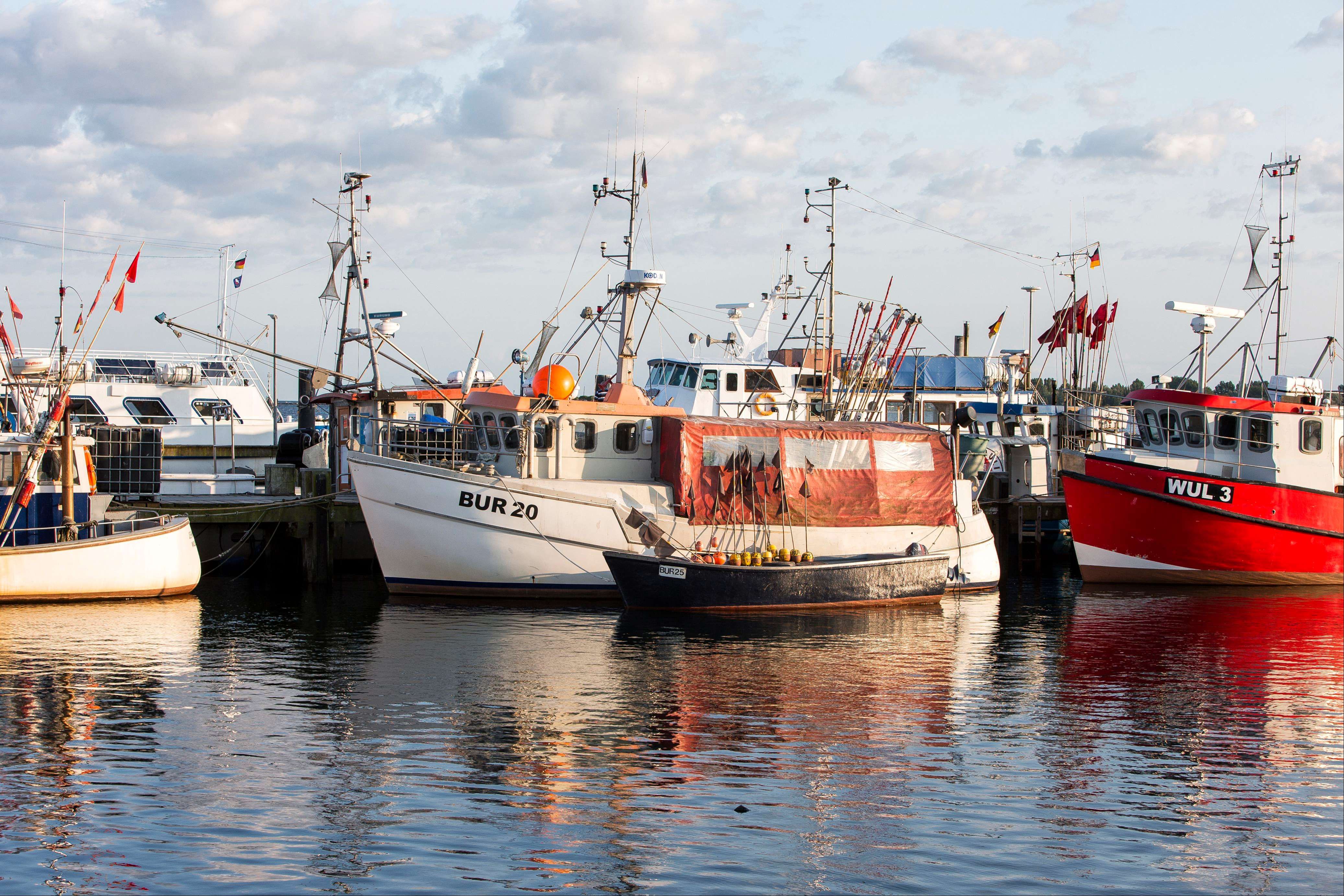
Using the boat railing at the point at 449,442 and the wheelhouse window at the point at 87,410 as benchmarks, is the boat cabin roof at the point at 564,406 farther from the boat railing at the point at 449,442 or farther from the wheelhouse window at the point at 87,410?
the wheelhouse window at the point at 87,410

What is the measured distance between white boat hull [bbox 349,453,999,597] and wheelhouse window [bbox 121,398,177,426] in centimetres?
1397

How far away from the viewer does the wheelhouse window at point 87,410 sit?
111ft

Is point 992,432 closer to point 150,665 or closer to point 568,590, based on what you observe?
point 568,590

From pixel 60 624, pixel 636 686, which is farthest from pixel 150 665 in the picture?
pixel 636 686

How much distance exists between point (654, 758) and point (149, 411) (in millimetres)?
27890

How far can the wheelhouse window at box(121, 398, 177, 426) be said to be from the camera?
35.1 m

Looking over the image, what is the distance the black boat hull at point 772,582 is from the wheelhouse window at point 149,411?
18.3m

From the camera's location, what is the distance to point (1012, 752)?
13289 mm

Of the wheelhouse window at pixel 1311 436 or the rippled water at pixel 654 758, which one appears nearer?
the rippled water at pixel 654 758

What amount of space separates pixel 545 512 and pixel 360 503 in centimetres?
397

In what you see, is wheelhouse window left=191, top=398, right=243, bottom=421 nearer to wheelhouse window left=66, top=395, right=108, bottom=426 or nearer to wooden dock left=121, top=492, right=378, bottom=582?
wheelhouse window left=66, top=395, right=108, bottom=426

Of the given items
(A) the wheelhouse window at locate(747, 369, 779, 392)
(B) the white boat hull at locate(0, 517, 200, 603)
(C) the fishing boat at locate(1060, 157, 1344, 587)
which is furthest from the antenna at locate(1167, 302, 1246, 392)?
(B) the white boat hull at locate(0, 517, 200, 603)

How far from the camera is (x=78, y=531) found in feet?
79.5

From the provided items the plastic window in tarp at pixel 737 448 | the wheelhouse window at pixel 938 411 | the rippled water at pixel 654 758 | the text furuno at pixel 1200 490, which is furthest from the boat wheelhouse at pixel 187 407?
the text furuno at pixel 1200 490
